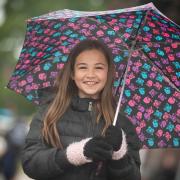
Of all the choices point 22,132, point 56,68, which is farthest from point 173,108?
point 22,132

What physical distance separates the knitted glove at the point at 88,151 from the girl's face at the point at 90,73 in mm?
414

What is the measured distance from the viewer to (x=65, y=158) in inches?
214

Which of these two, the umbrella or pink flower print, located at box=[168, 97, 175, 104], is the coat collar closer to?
the umbrella

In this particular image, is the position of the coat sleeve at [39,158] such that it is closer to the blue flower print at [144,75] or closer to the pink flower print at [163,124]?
the blue flower print at [144,75]

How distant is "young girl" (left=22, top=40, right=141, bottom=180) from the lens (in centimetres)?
542

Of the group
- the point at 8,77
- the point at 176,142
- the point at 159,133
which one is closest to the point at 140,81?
the point at 159,133

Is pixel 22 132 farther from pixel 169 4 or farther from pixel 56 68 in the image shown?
pixel 56 68

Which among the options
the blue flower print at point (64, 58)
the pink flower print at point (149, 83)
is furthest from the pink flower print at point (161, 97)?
the blue flower print at point (64, 58)

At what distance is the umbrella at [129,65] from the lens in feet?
20.3

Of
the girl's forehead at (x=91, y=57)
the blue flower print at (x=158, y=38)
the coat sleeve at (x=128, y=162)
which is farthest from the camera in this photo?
the blue flower print at (x=158, y=38)

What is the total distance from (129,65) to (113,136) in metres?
1.13

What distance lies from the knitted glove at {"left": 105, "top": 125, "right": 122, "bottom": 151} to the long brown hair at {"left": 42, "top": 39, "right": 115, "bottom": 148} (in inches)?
8.3

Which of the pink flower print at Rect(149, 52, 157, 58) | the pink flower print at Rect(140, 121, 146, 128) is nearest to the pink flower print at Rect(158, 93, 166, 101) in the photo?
the pink flower print at Rect(140, 121, 146, 128)

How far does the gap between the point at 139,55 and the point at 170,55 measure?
0.79 feet
